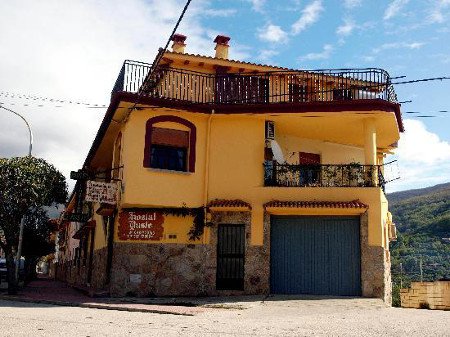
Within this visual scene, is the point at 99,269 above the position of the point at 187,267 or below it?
below

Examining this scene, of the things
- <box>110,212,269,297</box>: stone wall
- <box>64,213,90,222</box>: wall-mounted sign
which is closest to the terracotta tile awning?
<box>110,212,269,297</box>: stone wall

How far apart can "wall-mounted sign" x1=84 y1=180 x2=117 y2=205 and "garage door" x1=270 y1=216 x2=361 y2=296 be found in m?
5.68

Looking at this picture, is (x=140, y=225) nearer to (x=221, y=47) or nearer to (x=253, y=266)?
(x=253, y=266)

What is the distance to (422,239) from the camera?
277 feet

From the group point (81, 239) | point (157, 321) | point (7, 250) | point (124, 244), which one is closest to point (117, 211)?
point (124, 244)

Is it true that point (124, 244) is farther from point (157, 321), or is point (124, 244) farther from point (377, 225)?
point (377, 225)

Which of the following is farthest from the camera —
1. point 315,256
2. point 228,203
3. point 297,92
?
point 297,92

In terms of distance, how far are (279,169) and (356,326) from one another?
8.29 meters

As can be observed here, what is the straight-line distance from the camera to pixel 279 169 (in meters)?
18.0

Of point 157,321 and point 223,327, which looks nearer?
point 223,327

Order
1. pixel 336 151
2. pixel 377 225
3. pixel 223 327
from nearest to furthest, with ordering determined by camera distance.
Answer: pixel 223 327
pixel 377 225
pixel 336 151

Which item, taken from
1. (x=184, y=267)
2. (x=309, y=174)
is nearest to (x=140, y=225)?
(x=184, y=267)

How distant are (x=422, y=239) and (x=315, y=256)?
2936 inches

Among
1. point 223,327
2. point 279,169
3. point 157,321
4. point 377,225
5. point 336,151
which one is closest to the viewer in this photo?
point 223,327
